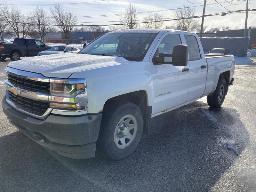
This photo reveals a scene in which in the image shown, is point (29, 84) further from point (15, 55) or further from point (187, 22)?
point (187, 22)

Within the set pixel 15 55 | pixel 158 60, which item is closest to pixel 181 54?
pixel 158 60

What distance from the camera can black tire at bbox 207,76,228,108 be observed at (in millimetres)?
7988

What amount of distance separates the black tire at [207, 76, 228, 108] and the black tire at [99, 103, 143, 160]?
364cm

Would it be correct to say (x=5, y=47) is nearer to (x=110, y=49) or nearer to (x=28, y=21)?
(x=110, y=49)

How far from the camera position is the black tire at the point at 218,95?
7.99 meters

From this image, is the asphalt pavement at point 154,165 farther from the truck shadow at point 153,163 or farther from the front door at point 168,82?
the front door at point 168,82

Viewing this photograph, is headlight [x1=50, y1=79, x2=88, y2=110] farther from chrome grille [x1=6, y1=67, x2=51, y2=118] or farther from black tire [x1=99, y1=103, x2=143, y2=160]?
black tire [x1=99, y1=103, x2=143, y2=160]

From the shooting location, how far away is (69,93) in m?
3.85

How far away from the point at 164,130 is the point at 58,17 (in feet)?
217

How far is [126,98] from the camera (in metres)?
4.67

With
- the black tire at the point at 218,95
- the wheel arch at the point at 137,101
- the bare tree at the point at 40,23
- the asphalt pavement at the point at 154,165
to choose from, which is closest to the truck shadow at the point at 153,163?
the asphalt pavement at the point at 154,165

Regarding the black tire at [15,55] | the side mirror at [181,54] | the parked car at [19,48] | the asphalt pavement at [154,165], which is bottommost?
the asphalt pavement at [154,165]

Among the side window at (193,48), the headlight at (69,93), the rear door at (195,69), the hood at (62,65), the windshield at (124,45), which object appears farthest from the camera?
the side window at (193,48)

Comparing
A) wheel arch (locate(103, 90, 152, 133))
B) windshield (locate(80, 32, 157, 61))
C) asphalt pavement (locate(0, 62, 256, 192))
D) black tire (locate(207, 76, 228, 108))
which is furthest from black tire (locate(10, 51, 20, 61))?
wheel arch (locate(103, 90, 152, 133))
